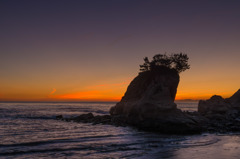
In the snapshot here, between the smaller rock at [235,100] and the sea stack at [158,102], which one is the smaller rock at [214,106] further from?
the sea stack at [158,102]

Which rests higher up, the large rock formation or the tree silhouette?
the tree silhouette

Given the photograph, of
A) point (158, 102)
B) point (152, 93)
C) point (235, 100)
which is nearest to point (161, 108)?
point (158, 102)

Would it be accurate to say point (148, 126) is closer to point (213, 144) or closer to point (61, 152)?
point (213, 144)

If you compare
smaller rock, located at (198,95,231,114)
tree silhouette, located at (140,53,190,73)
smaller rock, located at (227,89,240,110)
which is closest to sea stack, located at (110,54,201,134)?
tree silhouette, located at (140,53,190,73)

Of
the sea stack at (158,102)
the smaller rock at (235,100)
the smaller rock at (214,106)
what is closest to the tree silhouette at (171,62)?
the sea stack at (158,102)

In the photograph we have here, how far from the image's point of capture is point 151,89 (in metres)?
34.9

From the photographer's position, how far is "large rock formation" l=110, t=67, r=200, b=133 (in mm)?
28609

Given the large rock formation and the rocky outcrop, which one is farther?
the rocky outcrop

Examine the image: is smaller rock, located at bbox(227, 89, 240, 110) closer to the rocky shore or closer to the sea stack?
the rocky shore

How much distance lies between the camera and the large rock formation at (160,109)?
28.6 metres

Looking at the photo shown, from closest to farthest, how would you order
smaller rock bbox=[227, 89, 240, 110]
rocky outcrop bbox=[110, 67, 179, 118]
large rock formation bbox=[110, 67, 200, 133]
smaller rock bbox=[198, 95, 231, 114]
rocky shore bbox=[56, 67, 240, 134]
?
large rock formation bbox=[110, 67, 200, 133], rocky shore bbox=[56, 67, 240, 134], rocky outcrop bbox=[110, 67, 179, 118], smaller rock bbox=[198, 95, 231, 114], smaller rock bbox=[227, 89, 240, 110]

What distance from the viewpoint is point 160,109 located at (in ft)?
102

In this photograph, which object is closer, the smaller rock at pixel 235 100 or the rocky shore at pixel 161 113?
the rocky shore at pixel 161 113

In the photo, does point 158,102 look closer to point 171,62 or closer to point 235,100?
point 171,62
